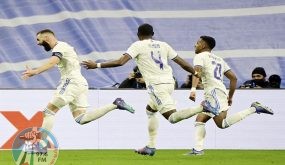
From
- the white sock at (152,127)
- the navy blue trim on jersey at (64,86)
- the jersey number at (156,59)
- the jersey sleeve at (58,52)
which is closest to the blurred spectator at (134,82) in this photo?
the white sock at (152,127)

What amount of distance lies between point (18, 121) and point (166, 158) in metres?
3.83

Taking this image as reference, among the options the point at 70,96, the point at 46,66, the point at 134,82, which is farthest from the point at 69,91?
the point at 134,82

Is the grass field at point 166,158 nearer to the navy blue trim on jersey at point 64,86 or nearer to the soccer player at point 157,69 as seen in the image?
the soccer player at point 157,69

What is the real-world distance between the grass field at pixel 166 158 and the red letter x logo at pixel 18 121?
0.60 metres

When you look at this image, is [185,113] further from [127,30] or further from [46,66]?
[127,30]

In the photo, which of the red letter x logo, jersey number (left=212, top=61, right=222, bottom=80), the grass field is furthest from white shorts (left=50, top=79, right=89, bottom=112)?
the red letter x logo

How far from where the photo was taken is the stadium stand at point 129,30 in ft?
73.2

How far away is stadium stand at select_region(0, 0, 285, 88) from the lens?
2231 centimetres

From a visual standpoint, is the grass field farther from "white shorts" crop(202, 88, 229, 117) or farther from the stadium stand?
the stadium stand

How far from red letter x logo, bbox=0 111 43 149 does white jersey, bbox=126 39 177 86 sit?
3825mm

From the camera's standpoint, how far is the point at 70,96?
1639cm

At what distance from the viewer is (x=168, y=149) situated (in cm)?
1977

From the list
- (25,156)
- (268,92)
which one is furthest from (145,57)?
(268,92)

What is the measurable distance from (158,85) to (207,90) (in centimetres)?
116
